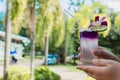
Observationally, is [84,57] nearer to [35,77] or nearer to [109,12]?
[35,77]

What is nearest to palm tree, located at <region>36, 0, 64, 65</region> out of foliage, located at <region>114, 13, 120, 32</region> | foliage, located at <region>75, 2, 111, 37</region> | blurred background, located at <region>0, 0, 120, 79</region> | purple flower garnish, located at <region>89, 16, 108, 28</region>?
blurred background, located at <region>0, 0, 120, 79</region>

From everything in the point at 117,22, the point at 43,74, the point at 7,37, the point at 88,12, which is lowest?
the point at 43,74

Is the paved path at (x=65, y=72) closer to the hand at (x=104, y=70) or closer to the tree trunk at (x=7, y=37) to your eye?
the tree trunk at (x=7, y=37)

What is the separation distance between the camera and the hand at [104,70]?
0.56 metres

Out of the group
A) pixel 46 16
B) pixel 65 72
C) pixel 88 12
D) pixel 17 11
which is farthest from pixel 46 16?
pixel 65 72

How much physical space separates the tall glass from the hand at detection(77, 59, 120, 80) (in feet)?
0.12

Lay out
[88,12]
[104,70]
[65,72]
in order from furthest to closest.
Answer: [65,72] < [88,12] < [104,70]

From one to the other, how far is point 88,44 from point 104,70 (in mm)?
78

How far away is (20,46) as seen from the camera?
31.5 ft

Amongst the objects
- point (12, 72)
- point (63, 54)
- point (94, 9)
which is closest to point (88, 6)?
point (94, 9)

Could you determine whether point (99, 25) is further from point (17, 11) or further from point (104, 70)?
point (17, 11)

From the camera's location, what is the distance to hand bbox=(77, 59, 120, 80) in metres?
0.56

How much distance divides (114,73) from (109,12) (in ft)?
36.0

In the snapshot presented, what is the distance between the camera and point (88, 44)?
0.63 metres
